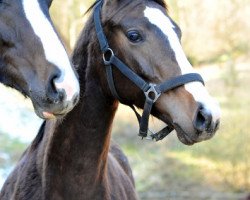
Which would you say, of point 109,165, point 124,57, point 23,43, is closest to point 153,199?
point 109,165

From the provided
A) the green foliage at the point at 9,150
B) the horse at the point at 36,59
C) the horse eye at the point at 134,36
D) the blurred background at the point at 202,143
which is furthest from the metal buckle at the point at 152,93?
the green foliage at the point at 9,150

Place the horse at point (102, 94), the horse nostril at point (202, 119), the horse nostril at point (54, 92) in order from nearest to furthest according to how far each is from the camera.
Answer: the horse nostril at point (54, 92) < the horse nostril at point (202, 119) < the horse at point (102, 94)

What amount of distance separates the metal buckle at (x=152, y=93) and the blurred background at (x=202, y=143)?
474 centimetres

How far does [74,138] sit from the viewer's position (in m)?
3.74

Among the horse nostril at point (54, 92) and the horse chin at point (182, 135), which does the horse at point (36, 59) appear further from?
the horse chin at point (182, 135)

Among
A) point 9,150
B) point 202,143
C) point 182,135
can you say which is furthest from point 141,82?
point 9,150

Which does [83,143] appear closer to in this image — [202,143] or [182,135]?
[182,135]

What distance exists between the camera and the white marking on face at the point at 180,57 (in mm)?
3314

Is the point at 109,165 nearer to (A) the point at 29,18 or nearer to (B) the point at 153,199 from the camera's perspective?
(A) the point at 29,18

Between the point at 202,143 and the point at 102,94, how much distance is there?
24.2 ft

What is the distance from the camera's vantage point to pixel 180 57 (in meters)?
3.50

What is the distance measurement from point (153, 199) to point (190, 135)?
6.23m

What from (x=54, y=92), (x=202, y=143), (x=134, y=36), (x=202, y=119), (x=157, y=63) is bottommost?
(x=202, y=143)

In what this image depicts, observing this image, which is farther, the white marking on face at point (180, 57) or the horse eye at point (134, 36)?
the horse eye at point (134, 36)
